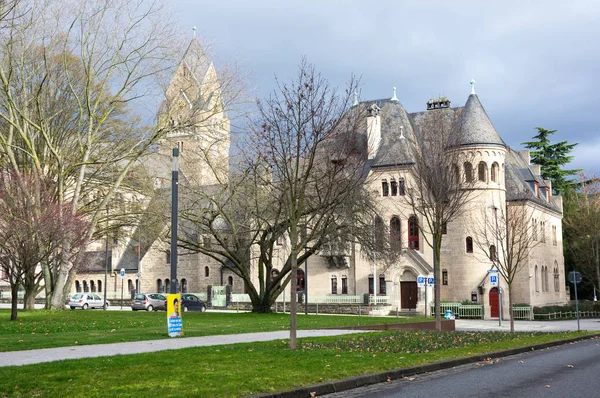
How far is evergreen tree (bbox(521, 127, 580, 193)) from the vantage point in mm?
73812

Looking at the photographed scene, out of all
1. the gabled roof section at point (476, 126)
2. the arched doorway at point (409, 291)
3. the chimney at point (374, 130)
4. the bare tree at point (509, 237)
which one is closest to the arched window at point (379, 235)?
the bare tree at point (509, 237)

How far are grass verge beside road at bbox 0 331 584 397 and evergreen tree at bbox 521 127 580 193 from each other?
6082 cm

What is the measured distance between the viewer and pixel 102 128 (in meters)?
37.9

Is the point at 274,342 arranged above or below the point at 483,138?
below

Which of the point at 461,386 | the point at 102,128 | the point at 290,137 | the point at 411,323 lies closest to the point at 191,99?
the point at 102,128

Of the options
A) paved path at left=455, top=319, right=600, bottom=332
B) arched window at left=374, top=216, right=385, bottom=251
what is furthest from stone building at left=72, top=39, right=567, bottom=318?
arched window at left=374, top=216, right=385, bottom=251

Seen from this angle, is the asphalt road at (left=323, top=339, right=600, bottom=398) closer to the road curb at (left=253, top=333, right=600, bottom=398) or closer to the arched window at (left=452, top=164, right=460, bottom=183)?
the road curb at (left=253, top=333, right=600, bottom=398)

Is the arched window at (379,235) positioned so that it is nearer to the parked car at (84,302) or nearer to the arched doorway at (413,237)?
the arched doorway at (413,237)

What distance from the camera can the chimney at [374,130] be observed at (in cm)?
5419

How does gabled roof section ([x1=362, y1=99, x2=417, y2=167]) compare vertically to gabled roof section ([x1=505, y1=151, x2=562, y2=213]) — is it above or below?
above

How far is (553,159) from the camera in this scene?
74500 millimetres

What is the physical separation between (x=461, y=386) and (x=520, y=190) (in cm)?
4746

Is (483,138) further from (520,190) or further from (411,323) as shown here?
(411,323)

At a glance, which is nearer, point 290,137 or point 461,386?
point 461,386
